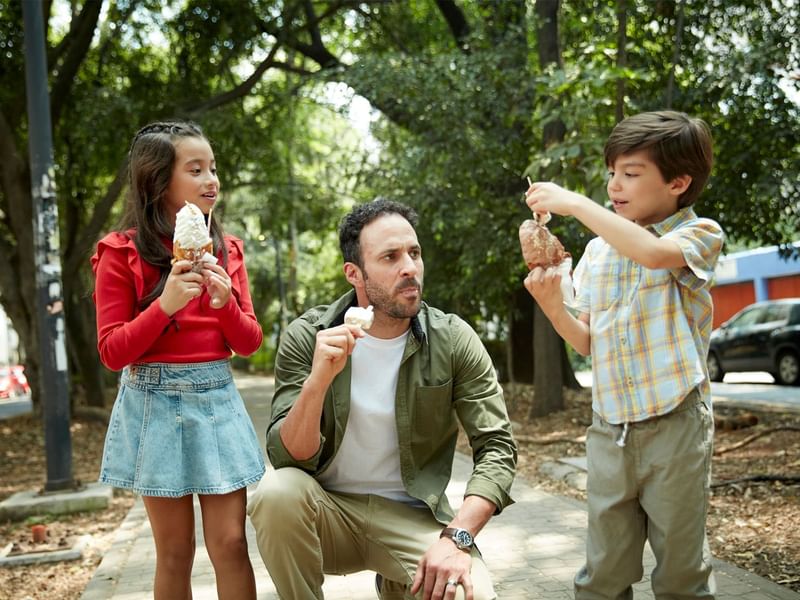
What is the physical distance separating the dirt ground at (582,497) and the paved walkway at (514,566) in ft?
0.62

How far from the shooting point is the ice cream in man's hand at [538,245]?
2.94m

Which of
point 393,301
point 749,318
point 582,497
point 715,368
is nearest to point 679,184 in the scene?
point 393,301

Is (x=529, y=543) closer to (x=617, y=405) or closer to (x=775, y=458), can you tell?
(x=617, y=405)

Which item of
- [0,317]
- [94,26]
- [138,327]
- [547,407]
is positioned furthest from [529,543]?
[0,317]

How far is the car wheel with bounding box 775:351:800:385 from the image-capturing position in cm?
1670

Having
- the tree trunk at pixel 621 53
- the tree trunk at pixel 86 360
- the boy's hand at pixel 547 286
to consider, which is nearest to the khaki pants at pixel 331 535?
the boy's hand at pixel 547 286

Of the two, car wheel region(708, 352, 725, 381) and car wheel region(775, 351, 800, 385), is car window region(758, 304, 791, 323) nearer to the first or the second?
car wheel region(775, 351, 800, 385)

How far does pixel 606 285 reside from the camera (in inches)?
120

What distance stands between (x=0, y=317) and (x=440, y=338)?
56.0 m

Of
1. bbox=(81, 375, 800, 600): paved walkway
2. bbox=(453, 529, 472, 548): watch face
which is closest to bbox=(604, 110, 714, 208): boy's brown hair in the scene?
bbox=(453, 529, 472, 548): watch face

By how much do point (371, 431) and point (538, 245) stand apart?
0.89 metres

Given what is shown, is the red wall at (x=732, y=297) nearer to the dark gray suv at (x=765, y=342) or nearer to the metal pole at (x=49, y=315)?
the dark gray suv at (x=765, y=342)

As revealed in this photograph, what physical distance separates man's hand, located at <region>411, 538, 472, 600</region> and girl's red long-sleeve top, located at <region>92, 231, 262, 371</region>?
3.62 feet

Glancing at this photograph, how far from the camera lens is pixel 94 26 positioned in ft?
43.0
